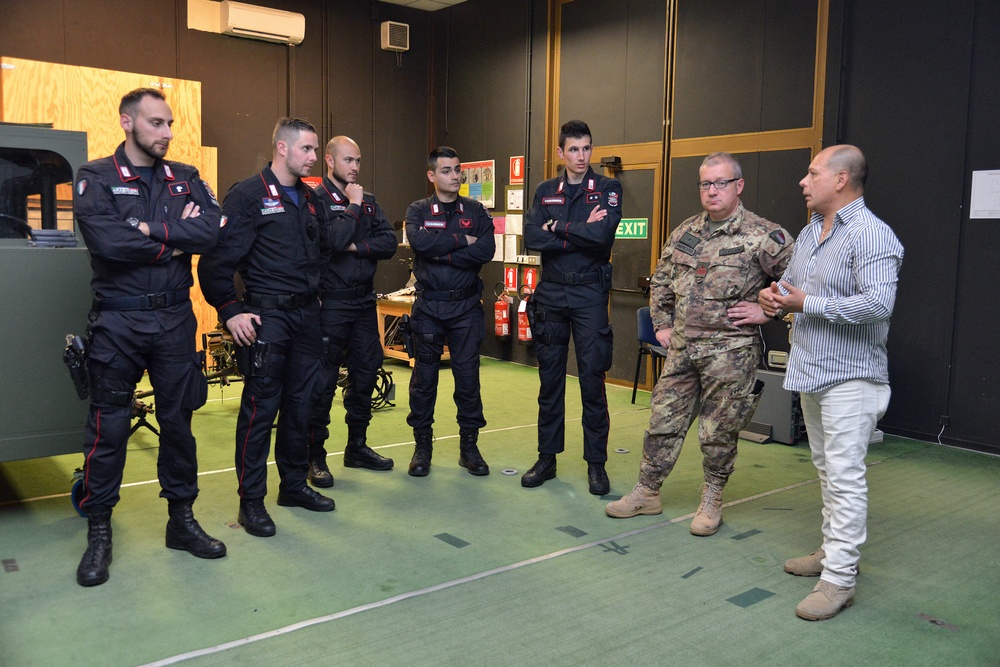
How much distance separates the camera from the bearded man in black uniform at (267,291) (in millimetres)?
3533

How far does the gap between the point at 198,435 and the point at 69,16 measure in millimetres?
4144

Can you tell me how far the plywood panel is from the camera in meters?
6.43

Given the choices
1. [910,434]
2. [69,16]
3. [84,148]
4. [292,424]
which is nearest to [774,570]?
[292,424]

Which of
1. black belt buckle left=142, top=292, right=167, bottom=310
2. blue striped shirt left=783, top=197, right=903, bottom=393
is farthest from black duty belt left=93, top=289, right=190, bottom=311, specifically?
blue striped shirt left=783, top=197, right=903, bottom=393

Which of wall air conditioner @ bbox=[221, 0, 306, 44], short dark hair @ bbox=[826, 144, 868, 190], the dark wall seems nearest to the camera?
short dark hair @ bbox=[826, 144, 868, 190]

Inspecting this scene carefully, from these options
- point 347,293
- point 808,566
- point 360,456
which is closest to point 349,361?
point 347,293

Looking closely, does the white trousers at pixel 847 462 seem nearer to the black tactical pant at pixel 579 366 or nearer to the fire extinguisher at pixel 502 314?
the black tactical pant at pixel 579 366

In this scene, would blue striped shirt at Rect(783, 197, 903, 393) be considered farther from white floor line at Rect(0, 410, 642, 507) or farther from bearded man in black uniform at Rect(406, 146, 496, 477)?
white floor line at Rect(0, 410, 642, 507)

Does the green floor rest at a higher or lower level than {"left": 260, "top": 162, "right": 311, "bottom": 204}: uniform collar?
lower

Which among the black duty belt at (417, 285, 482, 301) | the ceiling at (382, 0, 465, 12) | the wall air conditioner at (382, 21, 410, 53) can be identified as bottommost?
the black duty belt at (417, 285, 482, 301)

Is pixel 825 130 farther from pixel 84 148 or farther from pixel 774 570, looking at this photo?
pixel 84 148

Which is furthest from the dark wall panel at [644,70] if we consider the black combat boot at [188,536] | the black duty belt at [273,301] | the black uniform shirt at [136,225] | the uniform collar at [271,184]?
the black combat boot at [188,536]

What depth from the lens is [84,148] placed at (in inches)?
151

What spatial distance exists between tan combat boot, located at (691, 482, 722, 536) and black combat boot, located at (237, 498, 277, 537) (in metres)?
1.90
